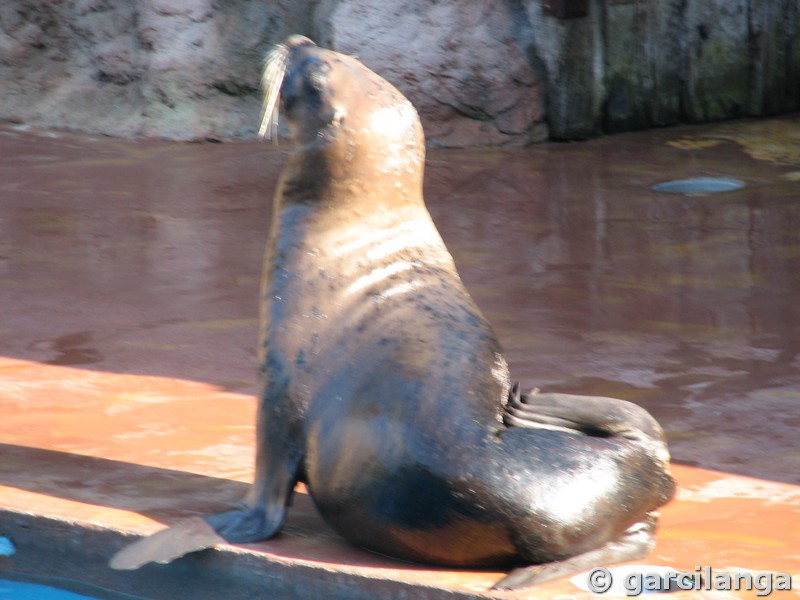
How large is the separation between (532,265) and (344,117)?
3015mm

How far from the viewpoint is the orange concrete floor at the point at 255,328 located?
3.18 meters

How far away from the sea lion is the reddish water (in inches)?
35.6

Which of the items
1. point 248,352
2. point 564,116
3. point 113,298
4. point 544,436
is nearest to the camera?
point 544,436

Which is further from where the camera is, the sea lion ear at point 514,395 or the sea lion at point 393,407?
the sea lion ear at point 514,395

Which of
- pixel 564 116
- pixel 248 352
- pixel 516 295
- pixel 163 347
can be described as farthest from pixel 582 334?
pixel 564 116

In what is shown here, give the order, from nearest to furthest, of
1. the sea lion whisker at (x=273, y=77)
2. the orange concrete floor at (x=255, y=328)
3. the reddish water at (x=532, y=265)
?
the orange concrete floor at (x=255, y=328) → the sea lion whisker at (x=273, y=77) → the reddish water at (x=532, y=265)

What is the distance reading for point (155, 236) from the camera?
6734 mm

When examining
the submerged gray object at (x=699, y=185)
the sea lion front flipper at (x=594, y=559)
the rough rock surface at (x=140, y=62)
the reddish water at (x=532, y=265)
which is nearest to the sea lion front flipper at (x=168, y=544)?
the sea lion front flipper at (x=594, y=559)

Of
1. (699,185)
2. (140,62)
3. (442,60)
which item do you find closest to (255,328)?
(699,185)

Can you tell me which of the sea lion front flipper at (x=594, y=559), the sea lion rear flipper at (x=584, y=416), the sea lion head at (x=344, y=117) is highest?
the sea lion head at (x=344, y=117)

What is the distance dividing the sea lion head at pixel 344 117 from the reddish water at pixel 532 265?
1317 mm

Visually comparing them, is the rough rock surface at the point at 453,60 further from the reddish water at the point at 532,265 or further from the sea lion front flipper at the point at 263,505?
the sea lion front flipper at the point at 263,505

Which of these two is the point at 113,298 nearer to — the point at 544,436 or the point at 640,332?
the point at 640,332

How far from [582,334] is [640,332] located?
246mm
